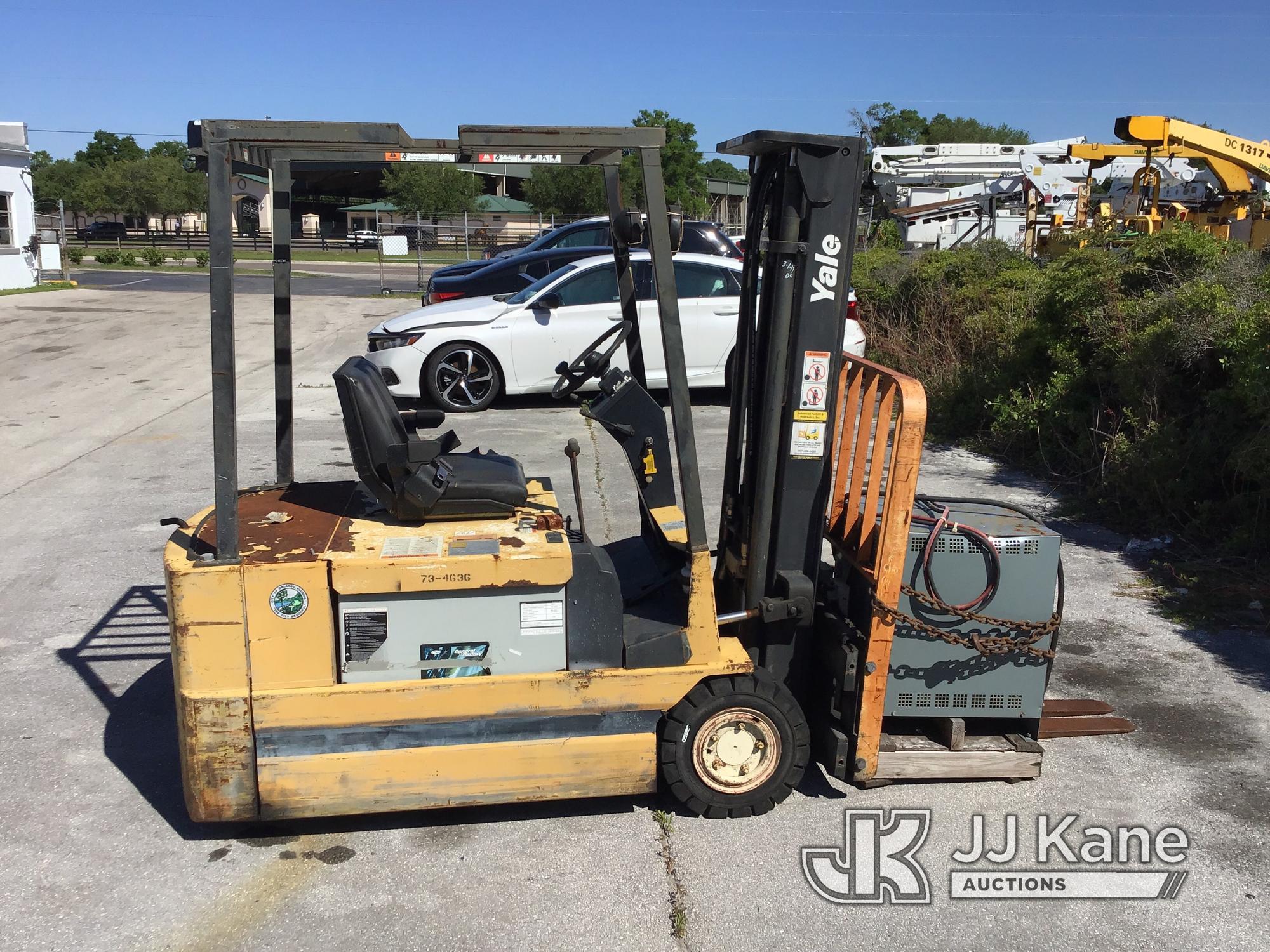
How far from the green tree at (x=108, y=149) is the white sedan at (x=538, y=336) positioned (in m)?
90.1

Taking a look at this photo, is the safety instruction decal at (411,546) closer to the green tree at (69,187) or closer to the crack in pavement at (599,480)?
the crack in pavement at (599,480)

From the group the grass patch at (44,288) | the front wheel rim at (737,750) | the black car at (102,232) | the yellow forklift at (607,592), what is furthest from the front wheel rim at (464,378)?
the black car at (102,232)

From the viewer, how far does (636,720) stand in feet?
12.9

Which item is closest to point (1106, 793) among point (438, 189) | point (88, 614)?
point (88, 614)

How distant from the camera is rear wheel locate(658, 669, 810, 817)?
392 cm

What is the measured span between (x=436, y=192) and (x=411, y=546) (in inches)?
1845

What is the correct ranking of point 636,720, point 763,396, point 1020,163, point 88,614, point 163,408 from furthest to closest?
point 1020,163
point 163,408
point 88,614
point 763,396
point 636,720

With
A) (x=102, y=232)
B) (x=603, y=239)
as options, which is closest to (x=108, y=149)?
(x=102, y=232)

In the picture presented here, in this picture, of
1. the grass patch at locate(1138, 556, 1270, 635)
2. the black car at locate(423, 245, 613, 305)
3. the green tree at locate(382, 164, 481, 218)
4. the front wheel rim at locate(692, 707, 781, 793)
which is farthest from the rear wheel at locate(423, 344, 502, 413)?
the green tree at locate(382, 164, 481, 218)

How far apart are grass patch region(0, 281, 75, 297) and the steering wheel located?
82.2ft

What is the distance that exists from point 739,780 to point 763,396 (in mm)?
1468

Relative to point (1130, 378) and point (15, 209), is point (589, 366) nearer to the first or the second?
point (1130, 378)

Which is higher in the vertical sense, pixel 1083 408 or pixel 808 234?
pixel 808 234

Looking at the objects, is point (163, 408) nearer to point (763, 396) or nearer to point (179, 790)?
point (179, 790)
